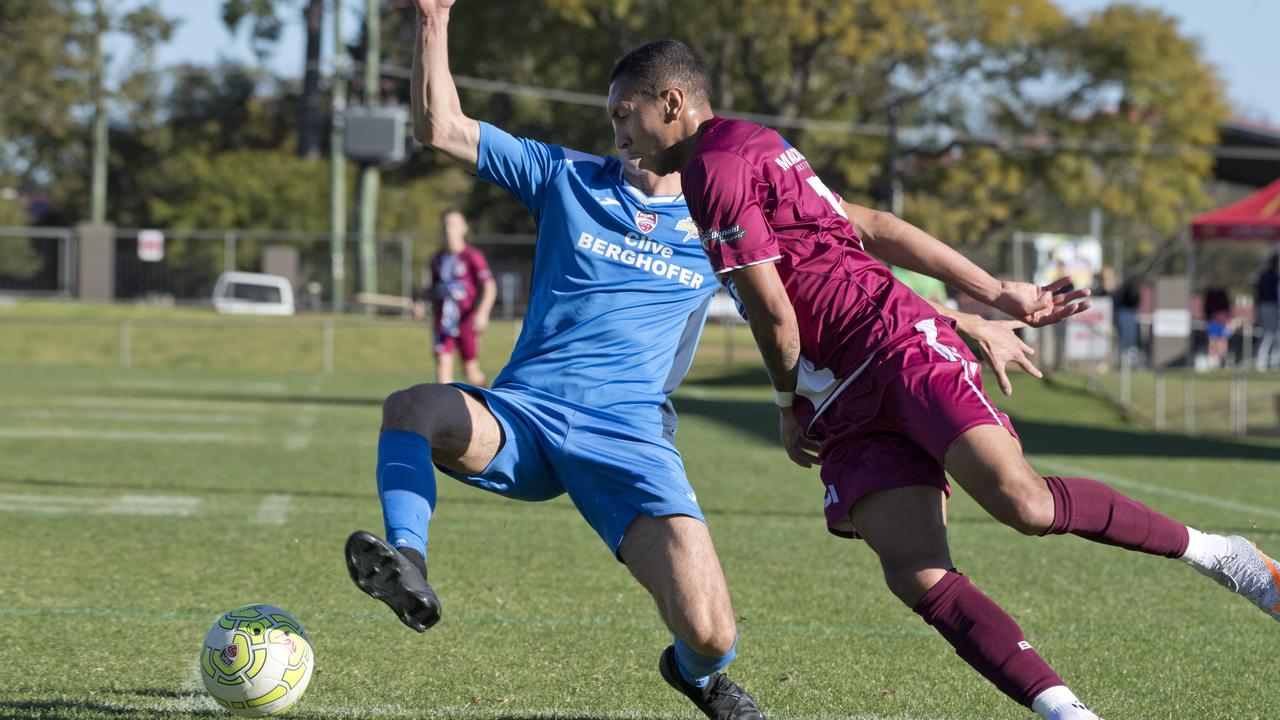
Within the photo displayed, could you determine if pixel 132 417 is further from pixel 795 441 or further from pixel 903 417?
pixel 903 417

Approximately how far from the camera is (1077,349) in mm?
22875

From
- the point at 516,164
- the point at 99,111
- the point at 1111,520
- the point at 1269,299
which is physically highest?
the point at 99,111

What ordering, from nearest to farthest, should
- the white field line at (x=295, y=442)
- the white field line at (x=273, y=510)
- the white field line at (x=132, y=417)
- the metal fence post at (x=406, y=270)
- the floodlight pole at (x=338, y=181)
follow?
the white field line at (x=273, y=510)
the white field line at (x=295, y=442)
the white field line at (x=132, y=417)
the floodlight pole at (x=338, y=181)
the metal fence post at (x=406, y=270)

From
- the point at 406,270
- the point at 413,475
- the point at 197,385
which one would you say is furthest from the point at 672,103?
the point at 406,270

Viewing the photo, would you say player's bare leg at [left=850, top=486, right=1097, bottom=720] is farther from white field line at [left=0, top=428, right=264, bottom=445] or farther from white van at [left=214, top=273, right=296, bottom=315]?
white van at [left=214, top=273, right=296, bottom=315]

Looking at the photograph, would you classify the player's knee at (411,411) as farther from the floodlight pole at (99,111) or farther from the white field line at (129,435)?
the floodlight pole at (99,111)

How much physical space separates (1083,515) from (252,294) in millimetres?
34433

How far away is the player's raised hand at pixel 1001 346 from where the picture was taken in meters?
4.18

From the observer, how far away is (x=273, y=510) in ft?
29.9

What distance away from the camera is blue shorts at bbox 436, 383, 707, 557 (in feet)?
13.8

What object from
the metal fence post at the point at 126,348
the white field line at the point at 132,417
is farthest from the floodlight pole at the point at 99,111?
the white field line at the point at 132,417

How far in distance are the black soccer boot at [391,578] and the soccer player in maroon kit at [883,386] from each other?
3.54 feet

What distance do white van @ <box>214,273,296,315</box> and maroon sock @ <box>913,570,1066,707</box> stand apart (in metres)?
33.1

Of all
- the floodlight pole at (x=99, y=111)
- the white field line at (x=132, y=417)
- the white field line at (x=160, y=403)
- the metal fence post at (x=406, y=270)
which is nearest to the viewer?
the white field line at (x=132, y=417)
